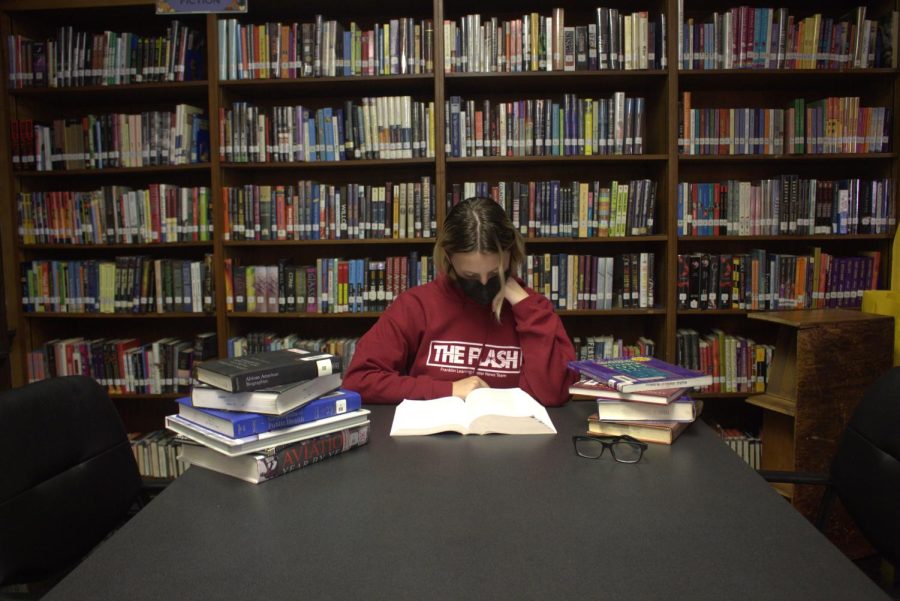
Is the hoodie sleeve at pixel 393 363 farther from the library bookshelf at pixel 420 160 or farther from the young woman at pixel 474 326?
the library bookshelf at pixel 420 160

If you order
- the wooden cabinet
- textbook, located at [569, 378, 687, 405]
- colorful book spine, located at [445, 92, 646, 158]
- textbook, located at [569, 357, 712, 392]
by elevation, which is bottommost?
the wooden cabinet

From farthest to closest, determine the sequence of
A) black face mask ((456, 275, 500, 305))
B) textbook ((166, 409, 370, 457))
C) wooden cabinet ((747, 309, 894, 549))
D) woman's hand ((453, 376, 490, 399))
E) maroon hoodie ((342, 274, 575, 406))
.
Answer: wooden cabinet ((747, 309, 894, 549)), black face mask ((456, 275, 500, 305)), maroon hoodie ((342, 274, 575, 406)), woman's hand ((453, 376, 490, 399)), textbook ((166, 409, 370, 457))

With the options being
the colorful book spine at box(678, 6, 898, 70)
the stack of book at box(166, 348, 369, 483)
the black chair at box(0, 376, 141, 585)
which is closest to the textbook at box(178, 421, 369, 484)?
the stack of book at box(166, 348, 369, 483)

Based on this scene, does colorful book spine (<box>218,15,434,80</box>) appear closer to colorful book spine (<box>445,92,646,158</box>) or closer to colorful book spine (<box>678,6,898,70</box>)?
colorful book spine (<box>445,92,646,158</box>)

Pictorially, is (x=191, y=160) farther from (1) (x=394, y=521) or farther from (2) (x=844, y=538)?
(2) (x=844, y=538)

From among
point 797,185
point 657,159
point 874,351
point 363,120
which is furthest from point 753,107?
point 363,120

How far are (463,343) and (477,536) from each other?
1055mm

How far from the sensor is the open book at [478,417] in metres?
1.35

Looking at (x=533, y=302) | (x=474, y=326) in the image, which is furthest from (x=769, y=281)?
(x=474, y=326)

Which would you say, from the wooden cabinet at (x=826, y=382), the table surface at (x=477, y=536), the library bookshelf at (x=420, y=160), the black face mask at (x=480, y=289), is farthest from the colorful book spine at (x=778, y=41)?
the table surface at (x=477, y=536)

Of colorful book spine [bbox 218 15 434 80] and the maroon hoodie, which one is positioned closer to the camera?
the maroon hoodie

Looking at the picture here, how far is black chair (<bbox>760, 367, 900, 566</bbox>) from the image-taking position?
121 cm

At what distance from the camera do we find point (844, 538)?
224 centimetres

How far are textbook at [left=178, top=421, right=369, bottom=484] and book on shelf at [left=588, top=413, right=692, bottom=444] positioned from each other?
0.49m
